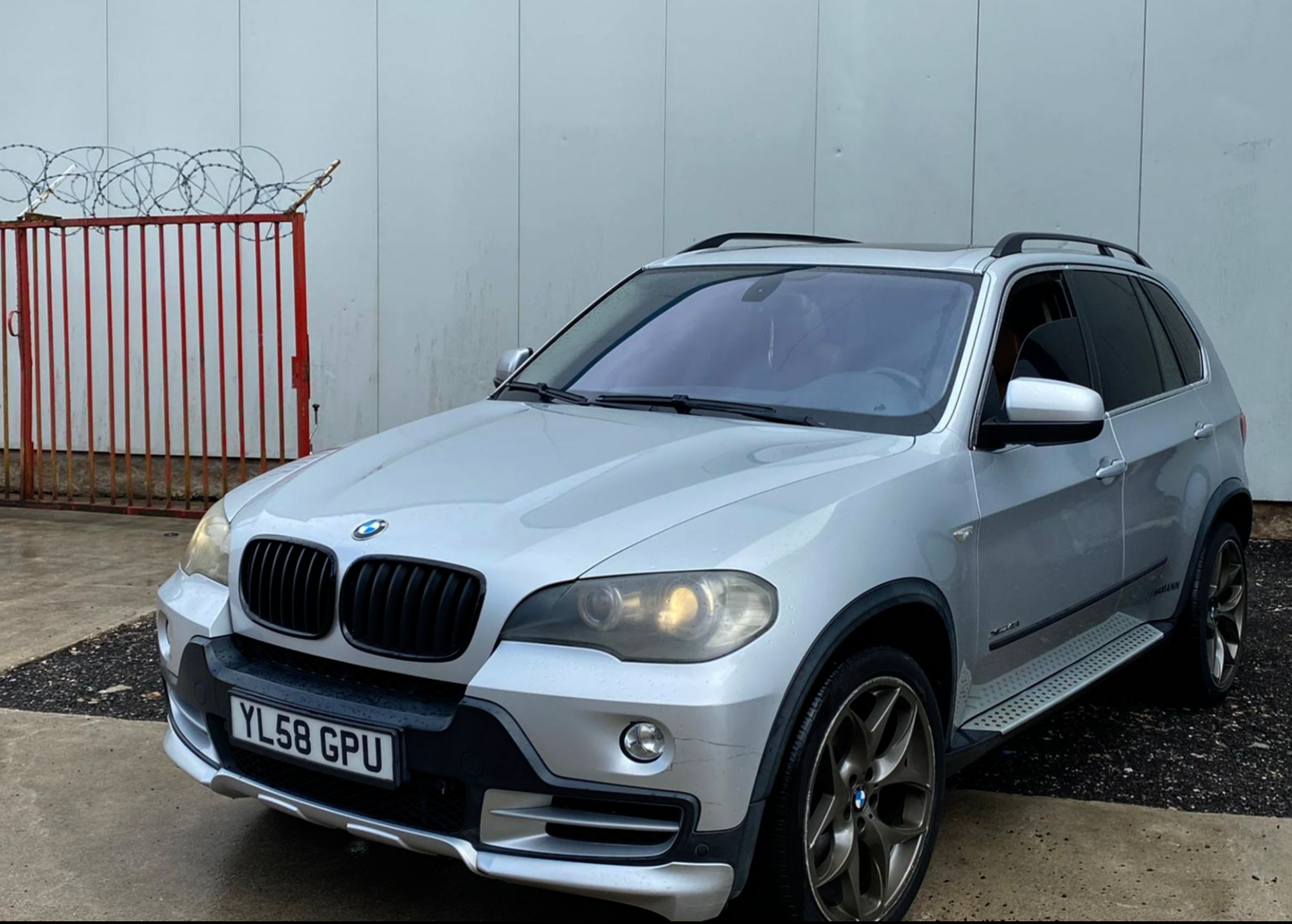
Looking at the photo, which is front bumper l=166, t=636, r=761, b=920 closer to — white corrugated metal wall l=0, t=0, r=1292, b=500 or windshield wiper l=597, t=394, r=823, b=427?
windshield wiper l=597, t=394, r=823, b=427

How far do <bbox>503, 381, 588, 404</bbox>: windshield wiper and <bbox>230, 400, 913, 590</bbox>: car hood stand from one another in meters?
0.18

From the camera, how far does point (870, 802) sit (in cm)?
312

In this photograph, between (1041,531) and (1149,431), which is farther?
(1149,431)

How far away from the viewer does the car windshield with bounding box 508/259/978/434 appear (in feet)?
12.2

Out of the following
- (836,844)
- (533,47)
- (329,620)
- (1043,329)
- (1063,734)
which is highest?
(533,47)

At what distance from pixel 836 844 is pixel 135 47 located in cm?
936

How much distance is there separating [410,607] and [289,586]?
39cm

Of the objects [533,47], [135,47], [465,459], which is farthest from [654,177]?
[465,459]

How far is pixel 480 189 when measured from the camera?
377 inches

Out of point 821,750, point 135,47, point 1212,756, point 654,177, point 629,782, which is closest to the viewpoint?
point 629,782

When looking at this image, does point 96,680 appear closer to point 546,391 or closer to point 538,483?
point 546,391

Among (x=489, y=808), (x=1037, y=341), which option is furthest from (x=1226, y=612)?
(x=489, y=808)

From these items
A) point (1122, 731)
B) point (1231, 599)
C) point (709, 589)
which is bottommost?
point (1122, 731)

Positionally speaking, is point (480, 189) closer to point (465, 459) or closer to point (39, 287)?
point (39, 287)
